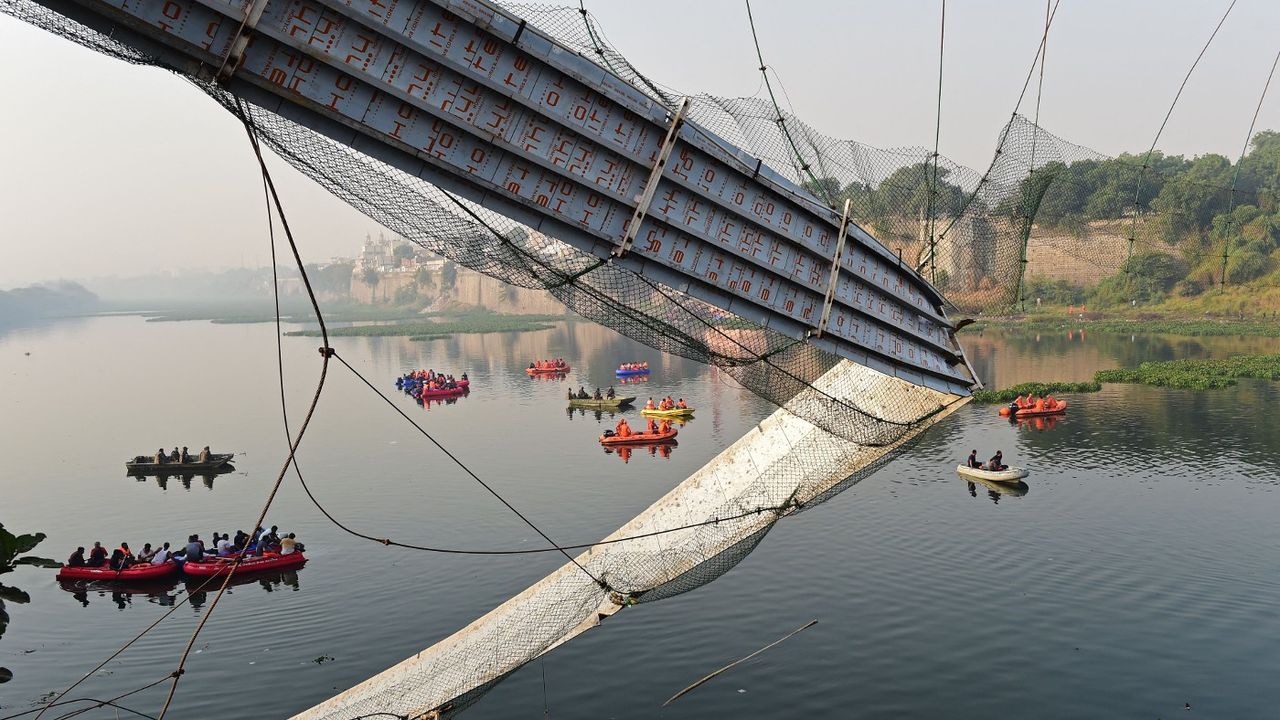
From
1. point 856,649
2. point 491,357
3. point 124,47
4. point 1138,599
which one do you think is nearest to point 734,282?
point 124,47

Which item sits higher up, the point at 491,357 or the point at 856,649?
the point at 491,357

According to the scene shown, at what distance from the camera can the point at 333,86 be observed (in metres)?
10.9

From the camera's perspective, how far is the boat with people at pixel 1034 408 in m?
53.4

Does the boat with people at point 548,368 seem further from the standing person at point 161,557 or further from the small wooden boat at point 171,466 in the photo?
the standing person at point 161,557

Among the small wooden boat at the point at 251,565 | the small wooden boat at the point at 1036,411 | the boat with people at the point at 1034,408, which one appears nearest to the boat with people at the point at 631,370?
the boat with people at the point at 1034,408

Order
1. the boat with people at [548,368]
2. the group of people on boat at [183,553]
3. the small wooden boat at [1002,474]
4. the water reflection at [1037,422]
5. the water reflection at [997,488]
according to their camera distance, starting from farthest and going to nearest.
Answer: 1. the boat with people at [548,368]
2. the water reflection at [1037,422]
3. the small wooden boat at [1002,474]
4. the water reflection at [997,488]
5. the group of people on boat at [183,553]

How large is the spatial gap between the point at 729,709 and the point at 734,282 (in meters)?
11.3

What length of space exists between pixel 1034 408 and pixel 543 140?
4800 centimetres

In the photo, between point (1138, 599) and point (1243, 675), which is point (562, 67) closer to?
point (1243, 675)

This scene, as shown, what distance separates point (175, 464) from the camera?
4916 cm

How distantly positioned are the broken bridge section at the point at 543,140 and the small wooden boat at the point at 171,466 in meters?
43.3

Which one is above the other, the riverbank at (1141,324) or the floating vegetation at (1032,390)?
the riverbank at (1141,324)

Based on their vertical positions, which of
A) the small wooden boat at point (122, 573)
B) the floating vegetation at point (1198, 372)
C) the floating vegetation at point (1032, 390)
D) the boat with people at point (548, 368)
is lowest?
the small wooden boat at point (122, 573)

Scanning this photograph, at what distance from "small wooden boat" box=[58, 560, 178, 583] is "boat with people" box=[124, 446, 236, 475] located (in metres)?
17.6
